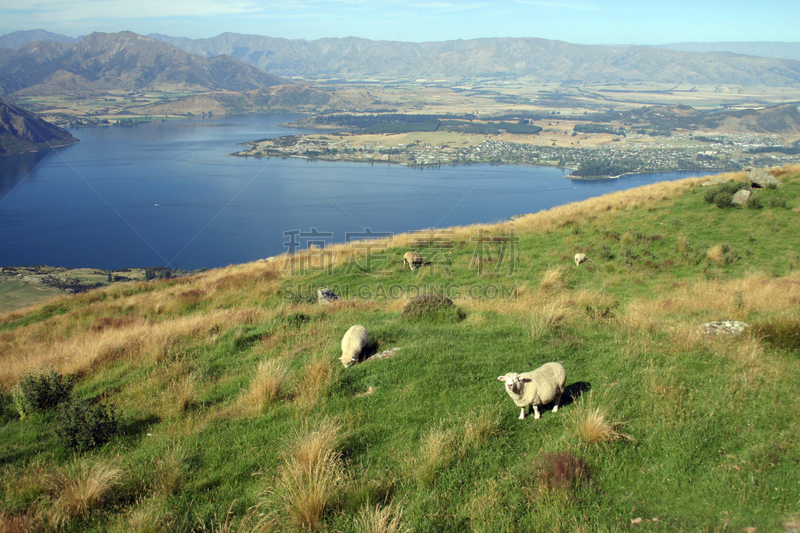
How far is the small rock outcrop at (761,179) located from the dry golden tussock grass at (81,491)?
22.3 m

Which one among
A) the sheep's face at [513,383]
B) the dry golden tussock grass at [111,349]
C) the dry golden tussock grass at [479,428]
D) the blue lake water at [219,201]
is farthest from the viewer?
the blue lake water at [219,201]

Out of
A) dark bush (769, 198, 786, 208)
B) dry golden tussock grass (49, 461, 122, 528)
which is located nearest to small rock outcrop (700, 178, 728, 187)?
dark bush (769, 198, 786, 208)

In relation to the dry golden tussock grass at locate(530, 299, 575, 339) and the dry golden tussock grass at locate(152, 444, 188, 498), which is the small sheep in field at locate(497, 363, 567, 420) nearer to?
the dry golden tussock grass at locate(530, 299, 575, 339)

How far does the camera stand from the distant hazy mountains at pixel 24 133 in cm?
11694

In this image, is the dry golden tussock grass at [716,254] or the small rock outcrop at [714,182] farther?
the small rock outcrop at [714,182]

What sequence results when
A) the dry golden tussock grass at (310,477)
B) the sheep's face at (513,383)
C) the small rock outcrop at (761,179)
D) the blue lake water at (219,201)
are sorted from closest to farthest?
the dry golden tussock grass at (310,477), the sheep's face at (513,383), the small rock outcrop at (761,179), the blue lake water at (219,201)

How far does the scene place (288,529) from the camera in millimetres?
3486

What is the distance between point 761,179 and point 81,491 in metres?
22.8

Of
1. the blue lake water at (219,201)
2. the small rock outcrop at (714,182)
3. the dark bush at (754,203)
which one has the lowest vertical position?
the blue lake water at (219,201)

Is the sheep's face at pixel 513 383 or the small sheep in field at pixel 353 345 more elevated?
the sheep's face at pixel 513 383

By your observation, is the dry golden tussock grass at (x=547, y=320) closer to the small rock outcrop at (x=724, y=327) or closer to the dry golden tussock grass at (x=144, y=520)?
the small rock outcrop at (x=724, y=327)

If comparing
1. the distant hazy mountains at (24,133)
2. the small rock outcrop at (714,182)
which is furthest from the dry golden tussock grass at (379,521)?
the distant hazy mountains at (24,133)

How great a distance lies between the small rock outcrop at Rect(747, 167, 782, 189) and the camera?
17.0 meters

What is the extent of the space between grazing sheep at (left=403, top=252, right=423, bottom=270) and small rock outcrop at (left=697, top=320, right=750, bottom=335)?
9143mm
